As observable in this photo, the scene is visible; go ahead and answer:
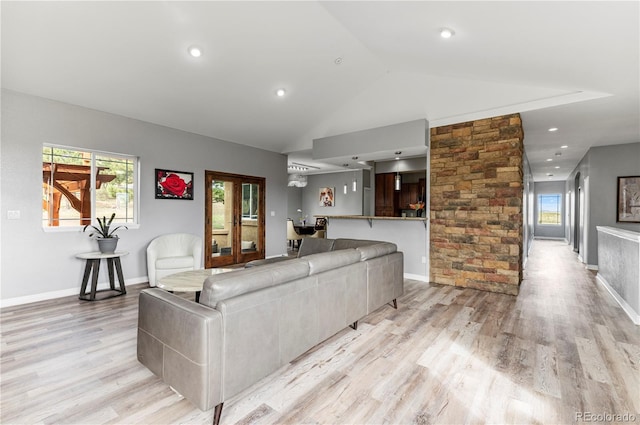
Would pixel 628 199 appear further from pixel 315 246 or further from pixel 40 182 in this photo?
pixel 40 182

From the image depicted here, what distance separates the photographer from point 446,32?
2.97 metres

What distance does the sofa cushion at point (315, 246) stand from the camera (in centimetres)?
444

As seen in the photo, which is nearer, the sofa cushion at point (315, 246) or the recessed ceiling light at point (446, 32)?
the recessed ceiling light at point (446, 32)

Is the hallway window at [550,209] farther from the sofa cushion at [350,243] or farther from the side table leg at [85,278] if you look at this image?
the side table leg at [85,278]

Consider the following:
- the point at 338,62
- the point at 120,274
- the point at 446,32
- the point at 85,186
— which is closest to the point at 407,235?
the point at 338,62

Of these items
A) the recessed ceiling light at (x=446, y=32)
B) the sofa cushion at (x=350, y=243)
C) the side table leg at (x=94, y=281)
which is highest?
the recessed ceiling light at (x=446, y=32)

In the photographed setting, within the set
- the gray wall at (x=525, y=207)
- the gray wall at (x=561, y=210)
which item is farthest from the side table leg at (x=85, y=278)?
the gray wall at (x=561, y=210)

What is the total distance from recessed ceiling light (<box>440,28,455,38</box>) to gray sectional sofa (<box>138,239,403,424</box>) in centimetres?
238

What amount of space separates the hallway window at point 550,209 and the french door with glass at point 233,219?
480 inches

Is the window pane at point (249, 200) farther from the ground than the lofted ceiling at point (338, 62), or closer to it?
closer to it

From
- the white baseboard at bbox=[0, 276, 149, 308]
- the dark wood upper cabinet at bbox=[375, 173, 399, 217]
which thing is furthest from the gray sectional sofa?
the dark wood upper cabinet at bbox=[375, 173, 399, 217]

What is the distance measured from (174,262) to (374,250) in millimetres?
3169

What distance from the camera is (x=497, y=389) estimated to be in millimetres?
2107

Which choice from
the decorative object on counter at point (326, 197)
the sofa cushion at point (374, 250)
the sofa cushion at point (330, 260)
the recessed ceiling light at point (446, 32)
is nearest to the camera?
the sofa cushion at point (330, 260)
